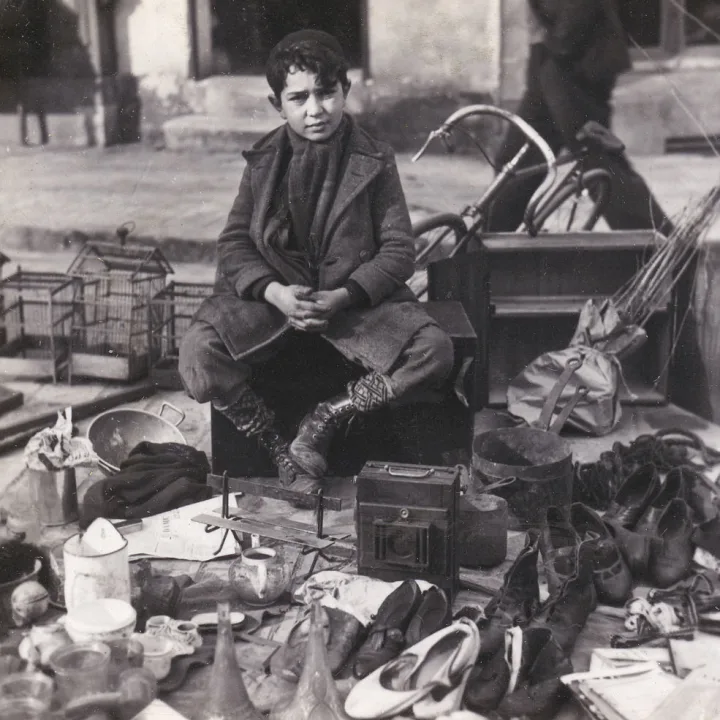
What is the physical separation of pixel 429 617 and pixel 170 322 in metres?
2.87

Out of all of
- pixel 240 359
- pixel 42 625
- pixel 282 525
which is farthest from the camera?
pixel 240 359

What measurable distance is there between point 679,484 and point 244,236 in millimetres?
2170

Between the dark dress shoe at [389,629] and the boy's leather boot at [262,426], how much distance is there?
44.4 inches

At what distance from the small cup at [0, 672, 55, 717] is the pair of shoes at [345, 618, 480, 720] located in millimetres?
920

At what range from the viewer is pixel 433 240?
5.30m

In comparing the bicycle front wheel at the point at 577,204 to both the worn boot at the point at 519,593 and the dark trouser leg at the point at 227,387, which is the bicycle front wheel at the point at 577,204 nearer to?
the dark trouser leg at the point at 227,387

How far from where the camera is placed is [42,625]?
136 inches

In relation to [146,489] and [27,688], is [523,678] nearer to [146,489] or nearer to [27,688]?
[27,688]

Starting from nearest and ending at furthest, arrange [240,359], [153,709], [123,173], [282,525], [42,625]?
1. [153,709]
2. [42,625]
3. [282,525]
4. [240,359]
5. [123,173]

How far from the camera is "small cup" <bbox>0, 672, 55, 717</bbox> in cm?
299

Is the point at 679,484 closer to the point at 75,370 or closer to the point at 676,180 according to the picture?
the point at 676,180

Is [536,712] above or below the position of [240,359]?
below

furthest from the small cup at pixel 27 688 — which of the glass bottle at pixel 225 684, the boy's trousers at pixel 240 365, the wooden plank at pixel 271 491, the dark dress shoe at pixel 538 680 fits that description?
the boy's trousers at pixel 240 365

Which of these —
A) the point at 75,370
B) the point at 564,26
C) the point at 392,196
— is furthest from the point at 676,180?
the point at 75,370
